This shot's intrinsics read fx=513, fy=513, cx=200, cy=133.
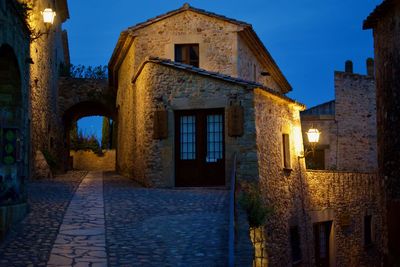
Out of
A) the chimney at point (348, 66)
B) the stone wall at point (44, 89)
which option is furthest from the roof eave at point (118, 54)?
the chimney at point (348, 66)

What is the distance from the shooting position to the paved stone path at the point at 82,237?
21.2 ft

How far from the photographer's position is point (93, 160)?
3231 centimetres

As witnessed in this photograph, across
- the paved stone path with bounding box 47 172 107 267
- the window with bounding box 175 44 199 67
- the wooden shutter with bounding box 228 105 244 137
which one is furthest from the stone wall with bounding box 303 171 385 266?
the paved stone path with bounding box 47 172 107 267

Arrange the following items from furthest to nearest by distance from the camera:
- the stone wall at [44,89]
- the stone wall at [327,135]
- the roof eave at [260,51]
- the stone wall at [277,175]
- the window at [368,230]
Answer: the stone wall at [327,135] < the window at [368,230] < the roof eave at [260,51] < the stone wall at [44,89] < the stone wall at [277,175]

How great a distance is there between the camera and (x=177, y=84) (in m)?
14.1

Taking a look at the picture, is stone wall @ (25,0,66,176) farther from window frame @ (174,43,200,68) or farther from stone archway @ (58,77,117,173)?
window frame @ (174,43,200,68)

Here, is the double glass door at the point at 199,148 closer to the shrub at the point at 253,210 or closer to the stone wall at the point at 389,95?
the shrub at the point at 253,210

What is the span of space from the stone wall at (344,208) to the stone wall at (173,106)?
151 inches

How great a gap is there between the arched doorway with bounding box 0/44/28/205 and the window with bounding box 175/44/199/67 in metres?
9.63

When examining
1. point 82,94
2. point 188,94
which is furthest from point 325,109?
point 188,94

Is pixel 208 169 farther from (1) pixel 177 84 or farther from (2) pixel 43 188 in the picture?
(2) pixel 43 188

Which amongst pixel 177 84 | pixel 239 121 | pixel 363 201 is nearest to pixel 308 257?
pixel 363 201

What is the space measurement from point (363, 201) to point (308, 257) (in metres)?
3.70

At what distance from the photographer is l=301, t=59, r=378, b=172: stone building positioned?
22281mm
